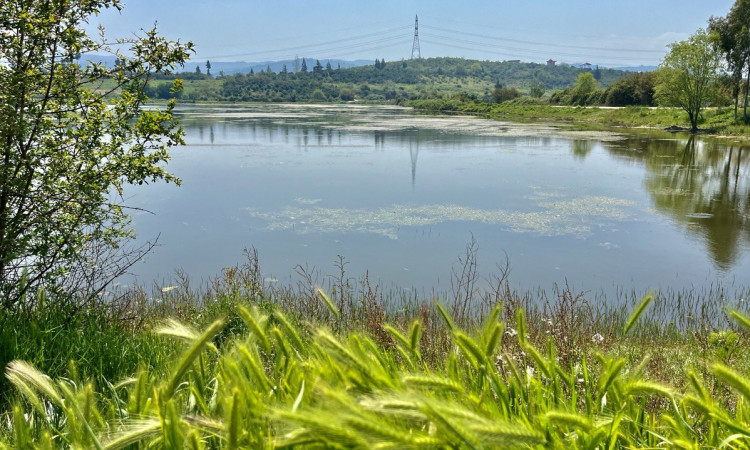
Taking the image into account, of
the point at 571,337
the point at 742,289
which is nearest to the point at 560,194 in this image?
the point at 742,289

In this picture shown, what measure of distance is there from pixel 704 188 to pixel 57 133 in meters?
13.5

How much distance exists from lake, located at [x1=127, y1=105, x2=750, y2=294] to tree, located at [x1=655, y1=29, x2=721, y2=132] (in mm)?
10626

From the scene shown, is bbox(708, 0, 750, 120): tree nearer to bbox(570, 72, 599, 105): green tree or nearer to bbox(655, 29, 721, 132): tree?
bbox(655, 29, 721, 132): tree

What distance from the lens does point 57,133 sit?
3.72 metres

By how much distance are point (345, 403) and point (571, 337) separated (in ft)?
8.32

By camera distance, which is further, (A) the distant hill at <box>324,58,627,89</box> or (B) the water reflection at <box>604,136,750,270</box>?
(A) the distant hill at <box>324,58,627,89</box>

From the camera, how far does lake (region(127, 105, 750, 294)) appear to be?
7273 millimetres

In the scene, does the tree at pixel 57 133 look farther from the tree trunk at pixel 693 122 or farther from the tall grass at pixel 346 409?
the tree trunk at pixel 693 122

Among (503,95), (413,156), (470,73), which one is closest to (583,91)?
(503,95)

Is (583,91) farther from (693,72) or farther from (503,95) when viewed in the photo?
(693,72)

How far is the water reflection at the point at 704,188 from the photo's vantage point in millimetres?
9047

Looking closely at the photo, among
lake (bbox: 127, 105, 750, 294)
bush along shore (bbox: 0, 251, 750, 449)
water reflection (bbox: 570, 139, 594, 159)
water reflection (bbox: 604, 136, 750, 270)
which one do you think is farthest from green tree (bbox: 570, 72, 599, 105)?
bush along shore (bbox: 0, 251, 750, 449)

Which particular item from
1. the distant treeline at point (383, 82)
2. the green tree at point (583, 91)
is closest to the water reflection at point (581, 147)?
the green tree at point (583, 91)

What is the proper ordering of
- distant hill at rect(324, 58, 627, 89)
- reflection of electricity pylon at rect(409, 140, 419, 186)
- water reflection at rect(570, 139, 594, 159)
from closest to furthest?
reflection of electricity pylon at rect(409, 140, 419, 186) → water reflection at rect(570, 139, 594, 159) → distant hill at rect(324, 58, 627, 89)
